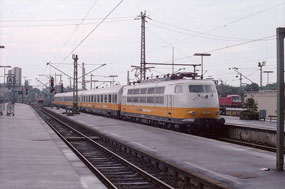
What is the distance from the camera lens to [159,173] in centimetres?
1203

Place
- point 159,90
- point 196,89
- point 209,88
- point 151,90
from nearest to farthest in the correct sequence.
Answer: point 196,89 < point 209,88 < point 159,90 < point 151,90

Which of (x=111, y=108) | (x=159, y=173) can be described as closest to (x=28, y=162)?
(x=159, y=173)

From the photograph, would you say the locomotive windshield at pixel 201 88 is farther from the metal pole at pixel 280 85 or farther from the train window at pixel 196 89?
the metal pole at pixel 280 85

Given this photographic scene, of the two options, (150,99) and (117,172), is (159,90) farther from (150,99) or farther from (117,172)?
(117,172)

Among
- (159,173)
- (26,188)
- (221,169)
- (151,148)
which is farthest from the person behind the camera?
(151,148)

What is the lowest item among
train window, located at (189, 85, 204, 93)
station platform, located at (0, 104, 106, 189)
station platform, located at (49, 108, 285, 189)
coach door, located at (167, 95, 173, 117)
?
station platform, located at (0, 104, 106, 189)

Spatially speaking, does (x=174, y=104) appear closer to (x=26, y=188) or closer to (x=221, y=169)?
(x=221, y=169)

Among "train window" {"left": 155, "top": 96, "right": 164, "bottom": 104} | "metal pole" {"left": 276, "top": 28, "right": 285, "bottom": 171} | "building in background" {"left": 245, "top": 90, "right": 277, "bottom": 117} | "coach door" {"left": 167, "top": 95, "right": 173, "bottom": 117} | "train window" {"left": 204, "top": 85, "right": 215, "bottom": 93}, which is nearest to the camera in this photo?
"metal pole" {"left": 276, "top": 28, "right": 285, "bottom": 171}

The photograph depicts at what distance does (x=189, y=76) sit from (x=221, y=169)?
548 inches

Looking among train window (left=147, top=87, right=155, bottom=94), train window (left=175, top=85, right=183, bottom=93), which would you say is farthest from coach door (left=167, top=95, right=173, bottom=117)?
train window (left=147, top=87, right=155, bottom=94)

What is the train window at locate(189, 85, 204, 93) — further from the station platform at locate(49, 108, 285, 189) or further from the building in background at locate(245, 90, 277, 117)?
the building in background at locate(245, 90, 277, 117)

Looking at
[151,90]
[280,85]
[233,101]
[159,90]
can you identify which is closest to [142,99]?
[151,90]

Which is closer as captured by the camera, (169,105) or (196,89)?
(196,89)

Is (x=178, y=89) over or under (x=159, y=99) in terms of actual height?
over
